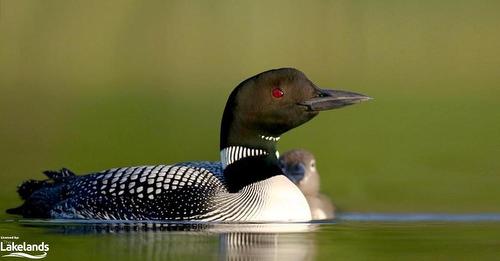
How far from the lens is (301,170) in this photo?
1138 centimetres

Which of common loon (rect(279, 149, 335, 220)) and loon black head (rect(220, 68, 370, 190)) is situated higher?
loon black head (rect(220, 68, 370, 190))

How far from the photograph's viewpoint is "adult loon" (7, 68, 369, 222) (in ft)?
29.3

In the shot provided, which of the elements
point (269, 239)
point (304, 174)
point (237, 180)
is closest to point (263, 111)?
point (237, 180)

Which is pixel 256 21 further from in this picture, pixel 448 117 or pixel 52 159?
pixel 52 159

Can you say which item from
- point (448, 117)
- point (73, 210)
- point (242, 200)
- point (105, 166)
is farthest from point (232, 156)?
point (448, 117)

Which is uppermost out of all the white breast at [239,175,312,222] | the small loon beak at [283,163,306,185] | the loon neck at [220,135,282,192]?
the loon neck at [220,135,282,192]

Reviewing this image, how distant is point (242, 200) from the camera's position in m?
8.95

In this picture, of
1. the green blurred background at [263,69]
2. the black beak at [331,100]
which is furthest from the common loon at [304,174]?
the black beak at [331,100]

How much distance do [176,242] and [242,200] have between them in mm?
Answer: 969

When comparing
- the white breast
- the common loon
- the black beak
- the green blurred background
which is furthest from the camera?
the green blurred background

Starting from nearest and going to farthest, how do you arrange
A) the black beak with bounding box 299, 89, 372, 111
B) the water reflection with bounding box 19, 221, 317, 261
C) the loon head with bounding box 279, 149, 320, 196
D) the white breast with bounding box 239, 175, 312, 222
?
1. the water reflection with bounding box 19, 221, 317, 261
2. the white breast with bounding box 239, 175, 312, 222
3. the black beak with bounding box 299, 89, 372, 111
4. the loon head with bounding box 279, 149, 320, 196

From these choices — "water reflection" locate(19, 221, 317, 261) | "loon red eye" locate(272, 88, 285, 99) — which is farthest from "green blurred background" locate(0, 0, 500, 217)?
"loon red eye" locate(272, 88, 285, 99)

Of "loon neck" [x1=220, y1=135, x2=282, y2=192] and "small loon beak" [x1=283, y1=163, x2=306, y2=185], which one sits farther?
"small loon beak" [x1=283, y1=163, x2=306, y2=185]

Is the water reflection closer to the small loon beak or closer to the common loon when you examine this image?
the common loon
